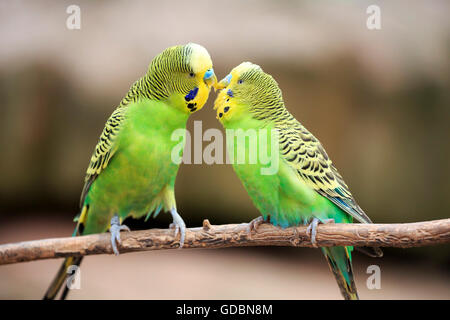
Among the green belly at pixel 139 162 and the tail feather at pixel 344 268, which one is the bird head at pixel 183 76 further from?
the tail feather at pixel 344 268

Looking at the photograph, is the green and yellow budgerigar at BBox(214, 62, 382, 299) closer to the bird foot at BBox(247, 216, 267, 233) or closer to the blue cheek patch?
the bird foot at BBox(247, 216, 267, 233)

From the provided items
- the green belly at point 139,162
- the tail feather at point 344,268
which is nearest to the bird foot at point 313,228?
the tail feather at point 344,268

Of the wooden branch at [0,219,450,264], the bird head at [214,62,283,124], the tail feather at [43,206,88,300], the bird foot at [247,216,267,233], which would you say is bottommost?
the tail feather at [43,206,88,300]

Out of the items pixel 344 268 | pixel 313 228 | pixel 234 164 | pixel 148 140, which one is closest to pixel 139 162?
pixel 148 140

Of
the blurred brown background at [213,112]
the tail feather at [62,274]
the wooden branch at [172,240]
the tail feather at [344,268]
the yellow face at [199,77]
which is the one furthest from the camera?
the blurred brown background at [213,112]

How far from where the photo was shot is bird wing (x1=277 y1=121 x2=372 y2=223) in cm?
281

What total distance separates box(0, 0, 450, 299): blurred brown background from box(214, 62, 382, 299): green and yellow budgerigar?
69.2 inches

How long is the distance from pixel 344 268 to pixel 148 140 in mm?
1601

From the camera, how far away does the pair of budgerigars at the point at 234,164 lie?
279cm

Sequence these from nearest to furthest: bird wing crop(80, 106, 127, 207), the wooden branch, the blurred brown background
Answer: the wooden branch
bird wing crop(80, 106, 127, 207)
the blurred brown background

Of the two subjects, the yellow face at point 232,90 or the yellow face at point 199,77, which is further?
the yellow face at point 232,90

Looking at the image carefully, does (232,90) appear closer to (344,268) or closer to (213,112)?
(344,268)

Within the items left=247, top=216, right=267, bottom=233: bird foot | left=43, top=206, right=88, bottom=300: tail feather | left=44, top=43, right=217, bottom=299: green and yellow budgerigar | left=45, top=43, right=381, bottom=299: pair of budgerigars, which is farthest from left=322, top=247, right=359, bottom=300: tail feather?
left=43, top=206, right=88, bottom=300: tail feather
